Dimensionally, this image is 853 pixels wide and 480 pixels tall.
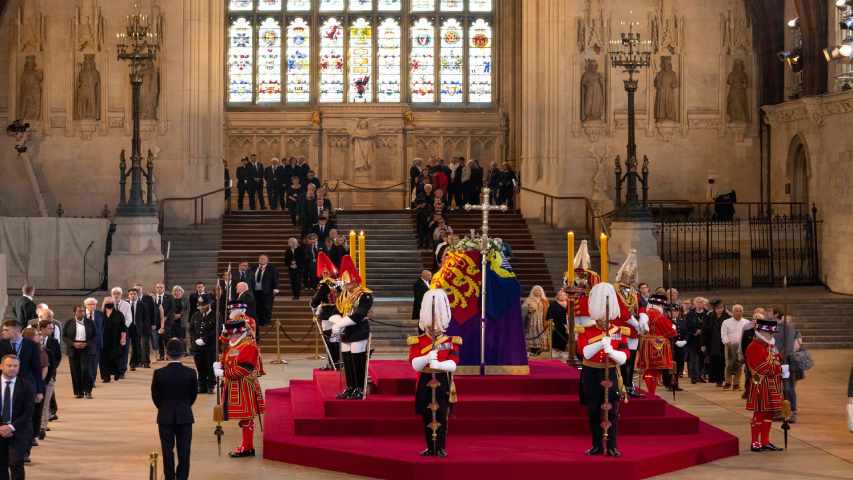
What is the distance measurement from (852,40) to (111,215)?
20329 mm

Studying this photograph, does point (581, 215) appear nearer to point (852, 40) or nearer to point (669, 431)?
point (852, 40)

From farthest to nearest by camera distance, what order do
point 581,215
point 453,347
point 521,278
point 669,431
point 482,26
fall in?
point 482,26, point 581,215, point 521,278, point 669,431, point 453,347

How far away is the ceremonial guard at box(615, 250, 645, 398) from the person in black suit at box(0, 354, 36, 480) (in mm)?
6257

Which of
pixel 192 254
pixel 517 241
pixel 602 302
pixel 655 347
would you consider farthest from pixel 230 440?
pixel 517 241

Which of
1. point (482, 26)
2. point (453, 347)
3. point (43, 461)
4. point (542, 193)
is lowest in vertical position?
point (43, 461)

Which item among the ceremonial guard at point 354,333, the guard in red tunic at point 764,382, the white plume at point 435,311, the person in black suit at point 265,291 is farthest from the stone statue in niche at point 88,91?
the guard in red tunic at point 764,382

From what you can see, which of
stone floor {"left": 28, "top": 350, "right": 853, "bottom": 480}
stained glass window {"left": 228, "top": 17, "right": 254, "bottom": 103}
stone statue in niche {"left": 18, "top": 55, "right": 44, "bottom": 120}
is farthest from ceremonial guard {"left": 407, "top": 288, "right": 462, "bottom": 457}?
stained glass window {"left": 228, "top": 17, "right": 254, "bottom": 103}

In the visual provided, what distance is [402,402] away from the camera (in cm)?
1600

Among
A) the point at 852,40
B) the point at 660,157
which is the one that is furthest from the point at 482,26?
the point at 852,40

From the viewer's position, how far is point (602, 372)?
47.3ft

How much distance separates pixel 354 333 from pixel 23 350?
3.90 m

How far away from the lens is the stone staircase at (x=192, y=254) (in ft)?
97.5

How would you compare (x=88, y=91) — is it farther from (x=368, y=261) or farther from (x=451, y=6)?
(x=451, y=6)

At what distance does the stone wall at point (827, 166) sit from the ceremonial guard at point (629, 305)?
14645 mm
